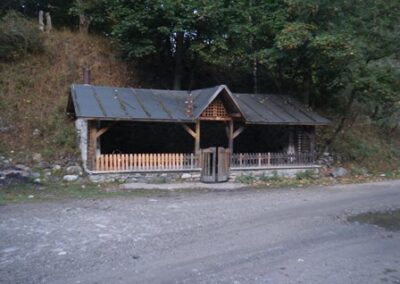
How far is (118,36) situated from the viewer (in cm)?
2166

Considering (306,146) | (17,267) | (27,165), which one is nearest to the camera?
(17,267)

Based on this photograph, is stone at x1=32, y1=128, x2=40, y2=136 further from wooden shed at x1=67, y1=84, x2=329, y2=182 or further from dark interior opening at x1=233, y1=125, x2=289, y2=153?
dark interior opening at x1=233, y1=125, x2=289, y2=153

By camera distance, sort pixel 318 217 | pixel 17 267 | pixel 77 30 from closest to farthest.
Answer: pixel 17 267, pixel 318 217, pixel 77 30

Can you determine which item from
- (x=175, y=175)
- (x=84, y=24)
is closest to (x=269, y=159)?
(x=175, y=175)

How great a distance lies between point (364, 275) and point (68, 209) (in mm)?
6985

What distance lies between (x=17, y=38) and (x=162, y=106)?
374 inches

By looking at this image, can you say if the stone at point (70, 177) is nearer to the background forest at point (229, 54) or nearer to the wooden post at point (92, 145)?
the wooden post at point (92, 145)

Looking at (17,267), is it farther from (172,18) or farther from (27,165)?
(172,18)

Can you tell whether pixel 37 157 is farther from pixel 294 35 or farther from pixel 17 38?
pixel 294 35

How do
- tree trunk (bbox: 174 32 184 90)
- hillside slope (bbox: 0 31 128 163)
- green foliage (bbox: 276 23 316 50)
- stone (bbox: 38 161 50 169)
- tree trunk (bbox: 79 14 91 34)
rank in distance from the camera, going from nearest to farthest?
1. stone (bbox: 38 161 50 169)
2. hillside slope (bbox: 0 31 128 163)
3. green foliage (bbox: 276 23 316 50)
4. tree trunk (bbox: 174 32 184 90)
5. tree trunk (bbox: 79 14 91 34)

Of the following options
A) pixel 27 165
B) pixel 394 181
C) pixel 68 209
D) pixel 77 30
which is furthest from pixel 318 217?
pixel 77 30

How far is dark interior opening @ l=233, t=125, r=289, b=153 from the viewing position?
2105cm

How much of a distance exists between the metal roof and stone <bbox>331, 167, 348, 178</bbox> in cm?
228

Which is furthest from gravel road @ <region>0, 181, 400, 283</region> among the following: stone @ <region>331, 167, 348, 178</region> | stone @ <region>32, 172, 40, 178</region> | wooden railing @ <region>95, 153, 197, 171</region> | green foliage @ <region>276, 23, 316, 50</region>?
green foliage @ <region>276, 23, 316, 50</region>
